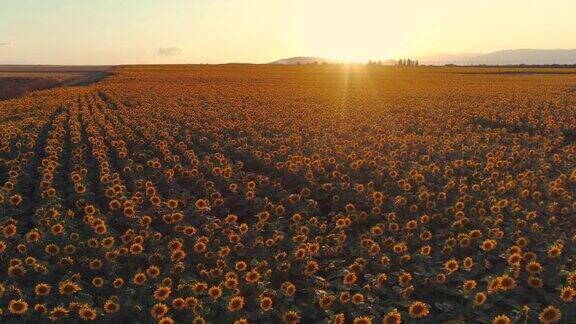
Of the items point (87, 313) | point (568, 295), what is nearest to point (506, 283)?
point (568, 295)

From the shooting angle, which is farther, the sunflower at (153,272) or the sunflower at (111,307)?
the sunflower at (153,272)

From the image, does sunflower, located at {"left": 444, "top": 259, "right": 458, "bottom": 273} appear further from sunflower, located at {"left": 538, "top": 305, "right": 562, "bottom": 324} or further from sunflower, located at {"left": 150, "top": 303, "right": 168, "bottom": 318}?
sunflower, located at {"left": 150, "top": 303, "right": 168, "bottom": 318}

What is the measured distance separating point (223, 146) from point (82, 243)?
26.9ft

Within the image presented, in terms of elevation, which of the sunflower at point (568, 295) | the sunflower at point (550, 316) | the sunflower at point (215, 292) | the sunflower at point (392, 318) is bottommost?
the sunflower at point (392, 318)

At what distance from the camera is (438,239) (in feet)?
26.8

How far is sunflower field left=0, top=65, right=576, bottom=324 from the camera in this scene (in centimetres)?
577

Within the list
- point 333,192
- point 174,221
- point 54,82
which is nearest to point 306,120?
point 333,192

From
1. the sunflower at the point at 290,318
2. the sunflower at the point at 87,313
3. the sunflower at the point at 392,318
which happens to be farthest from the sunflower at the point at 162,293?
the sunflower at the point at 392,318

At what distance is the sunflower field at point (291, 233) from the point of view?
18.9ft

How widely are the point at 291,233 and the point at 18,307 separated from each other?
Answer: 428 cm

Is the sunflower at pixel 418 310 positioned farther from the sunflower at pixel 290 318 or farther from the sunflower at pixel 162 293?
the sunflower at pixel 162 293

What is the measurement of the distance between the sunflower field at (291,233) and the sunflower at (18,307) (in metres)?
0.02

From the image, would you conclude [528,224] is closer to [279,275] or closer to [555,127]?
[279,275]

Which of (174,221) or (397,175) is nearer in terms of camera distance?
(174,221)
